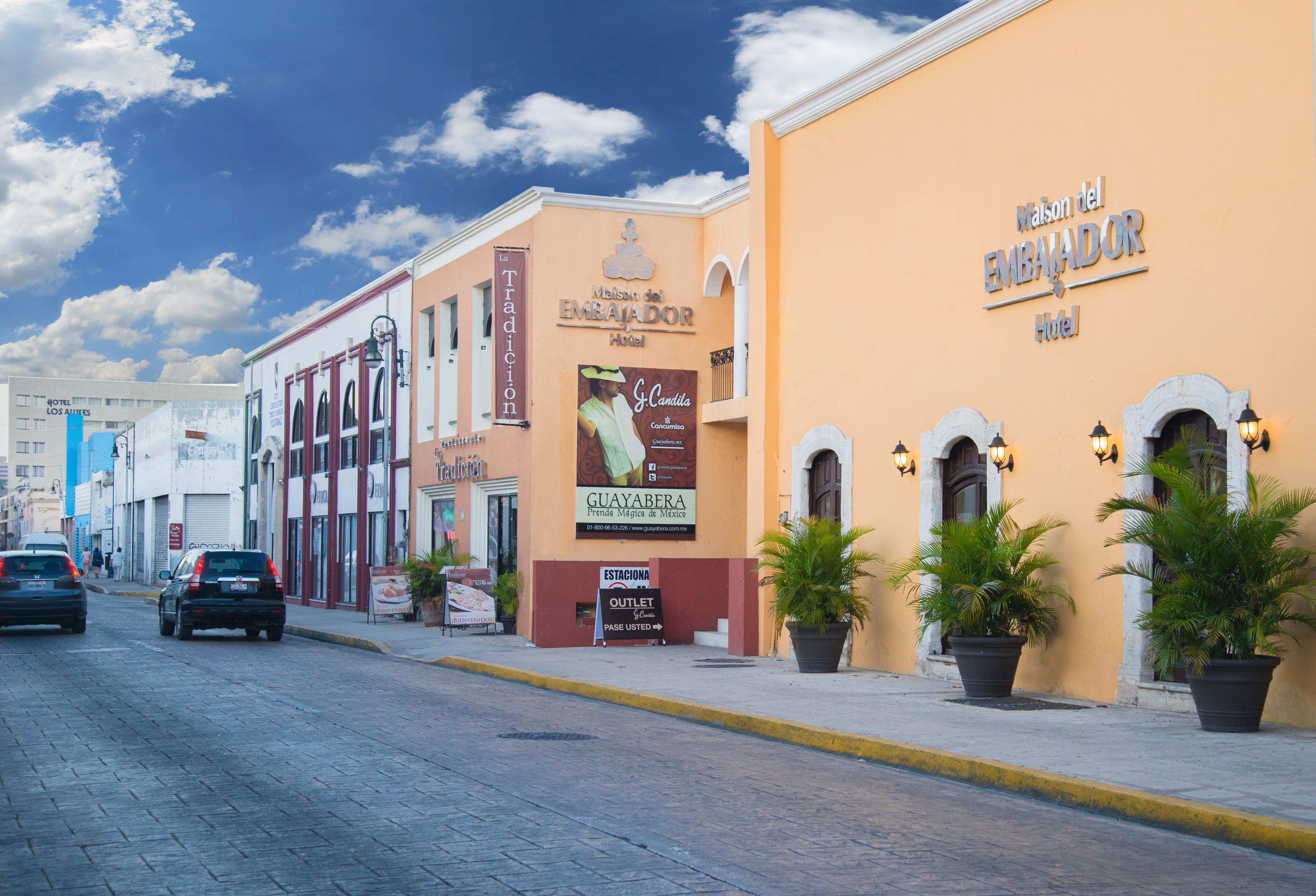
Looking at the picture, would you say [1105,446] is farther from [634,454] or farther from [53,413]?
[53,413]

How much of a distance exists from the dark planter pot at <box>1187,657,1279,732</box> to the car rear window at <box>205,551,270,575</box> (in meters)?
16.9

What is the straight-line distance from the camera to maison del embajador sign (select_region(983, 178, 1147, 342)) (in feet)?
42.2

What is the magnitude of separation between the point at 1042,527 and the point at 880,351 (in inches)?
160

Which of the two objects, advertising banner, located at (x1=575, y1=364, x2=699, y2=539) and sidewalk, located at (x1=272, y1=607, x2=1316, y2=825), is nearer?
sidewalk, located at (x1=272, y1=607, x2=1316, y2=825)

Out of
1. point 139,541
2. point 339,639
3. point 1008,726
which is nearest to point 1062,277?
point 1008,726

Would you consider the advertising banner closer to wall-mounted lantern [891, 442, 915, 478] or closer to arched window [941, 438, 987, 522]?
wall-mounted lantern [891, 442, 915, 478]

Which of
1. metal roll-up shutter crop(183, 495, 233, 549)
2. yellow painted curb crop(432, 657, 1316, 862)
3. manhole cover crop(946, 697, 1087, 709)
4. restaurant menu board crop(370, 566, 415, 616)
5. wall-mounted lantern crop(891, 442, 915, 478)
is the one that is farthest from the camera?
metal roll-up shutter crop(183, 495, 233, 549)

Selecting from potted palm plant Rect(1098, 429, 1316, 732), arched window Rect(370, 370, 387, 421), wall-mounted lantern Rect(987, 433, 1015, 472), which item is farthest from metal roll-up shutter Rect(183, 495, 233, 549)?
potted palm plant Rect(1098, 429, 1316, 732)

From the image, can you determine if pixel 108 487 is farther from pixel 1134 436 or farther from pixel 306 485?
pixel 1134 436

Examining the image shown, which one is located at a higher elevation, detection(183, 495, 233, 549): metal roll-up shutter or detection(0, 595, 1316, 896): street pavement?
detection(183, 495, 233, 549): metal roll-up shutter

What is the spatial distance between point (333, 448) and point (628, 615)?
668 inches

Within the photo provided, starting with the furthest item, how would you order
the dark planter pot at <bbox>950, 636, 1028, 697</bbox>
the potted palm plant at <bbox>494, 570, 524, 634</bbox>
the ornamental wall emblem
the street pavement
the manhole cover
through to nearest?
1. the potted palm plant at <bbox>494, 570, 524, 634</bbox>
2. the ornamental wall emblem
3. the dark planter pot at <bbox>950, 636, 1028, 697</bbox>
4. the manhole cover
5. the street pavement

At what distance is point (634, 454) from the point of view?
74.0ft

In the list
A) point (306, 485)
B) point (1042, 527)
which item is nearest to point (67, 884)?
point (1042, 527)
